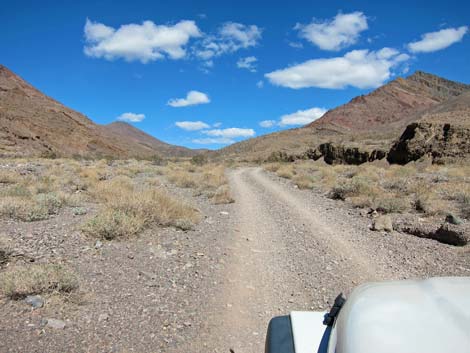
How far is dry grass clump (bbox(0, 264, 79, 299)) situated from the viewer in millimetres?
4191

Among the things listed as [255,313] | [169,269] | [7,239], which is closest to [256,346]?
[255,313]

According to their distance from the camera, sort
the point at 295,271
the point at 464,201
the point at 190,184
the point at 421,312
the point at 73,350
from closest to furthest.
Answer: the point at 421,312
the point at 73,350
the point at 295,271
the point at 464,201
the point at 190,184

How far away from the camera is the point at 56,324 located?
3.82m

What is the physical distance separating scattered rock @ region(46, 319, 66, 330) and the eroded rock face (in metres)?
20.5

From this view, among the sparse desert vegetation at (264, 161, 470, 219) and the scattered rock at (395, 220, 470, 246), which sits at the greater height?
the sparse desert vegetation at (264, 161, 470, 219)

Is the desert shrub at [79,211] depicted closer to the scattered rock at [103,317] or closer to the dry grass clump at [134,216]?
the dry grass clump at [134,216]

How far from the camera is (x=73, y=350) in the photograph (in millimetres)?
3459

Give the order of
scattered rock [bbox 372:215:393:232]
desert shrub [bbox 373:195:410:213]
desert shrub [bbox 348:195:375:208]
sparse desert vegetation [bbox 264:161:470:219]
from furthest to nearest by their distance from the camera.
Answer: desert shrub [bbox 348:195:375:208] < desert shrub [bbox 373:195:410:213] < sparse desert vegetation [bbox 264:161:470:219] < scattered rock [bbox 372:215:393:232]

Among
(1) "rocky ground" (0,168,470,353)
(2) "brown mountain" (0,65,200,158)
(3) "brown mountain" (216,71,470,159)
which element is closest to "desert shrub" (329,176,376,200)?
(1) "rocky ground" (0,168,470,353)

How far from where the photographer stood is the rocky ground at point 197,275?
12.4 feet

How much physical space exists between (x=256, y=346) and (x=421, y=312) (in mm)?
2571

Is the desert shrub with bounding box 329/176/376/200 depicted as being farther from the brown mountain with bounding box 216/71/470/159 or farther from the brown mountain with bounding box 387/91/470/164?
the brown mountain with bounding box 216/71/470/159

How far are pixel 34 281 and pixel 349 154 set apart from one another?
2671 centimetres

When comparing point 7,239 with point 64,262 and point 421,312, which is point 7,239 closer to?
point 64,262
